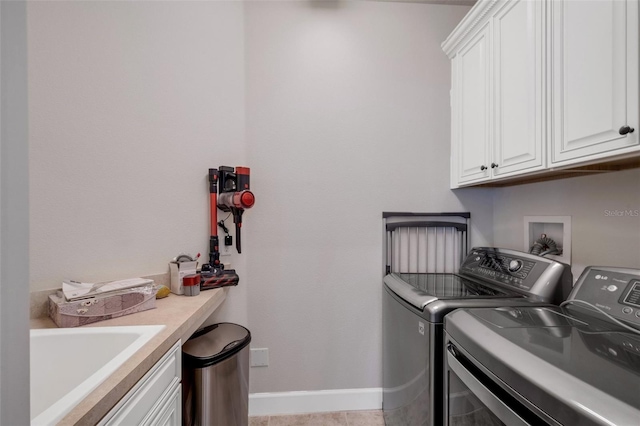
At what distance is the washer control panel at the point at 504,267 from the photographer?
125 centimetres

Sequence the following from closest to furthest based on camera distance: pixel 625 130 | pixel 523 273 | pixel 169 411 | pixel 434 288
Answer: pixel 625 130
pixel 169 411
pixel 523 273
pixel 434 288

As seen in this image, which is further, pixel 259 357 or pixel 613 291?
pixel 259 357

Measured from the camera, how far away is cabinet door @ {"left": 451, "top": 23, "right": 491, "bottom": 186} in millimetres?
1474

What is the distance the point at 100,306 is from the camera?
3.39 feet

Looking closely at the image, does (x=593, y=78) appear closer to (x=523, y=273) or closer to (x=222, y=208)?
(x=523, y=273)

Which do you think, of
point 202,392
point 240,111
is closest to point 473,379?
point 202,392

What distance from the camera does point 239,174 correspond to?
154 cm

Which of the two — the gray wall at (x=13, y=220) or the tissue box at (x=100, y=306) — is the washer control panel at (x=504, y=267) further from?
the tissue box at (x=100, y=306)

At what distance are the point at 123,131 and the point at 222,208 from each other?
24.1 inches

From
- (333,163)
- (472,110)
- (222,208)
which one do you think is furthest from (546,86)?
(222,208)

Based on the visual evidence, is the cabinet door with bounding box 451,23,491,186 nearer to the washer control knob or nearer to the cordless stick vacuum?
the washer control knob

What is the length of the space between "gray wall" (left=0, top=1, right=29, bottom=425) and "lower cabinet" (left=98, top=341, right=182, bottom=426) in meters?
0.45

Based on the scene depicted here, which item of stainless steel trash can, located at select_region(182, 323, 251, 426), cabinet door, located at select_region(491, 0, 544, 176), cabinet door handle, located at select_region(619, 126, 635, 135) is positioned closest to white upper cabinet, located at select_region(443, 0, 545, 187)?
cabinet door, located at select_region(491, 0, 544, 176)

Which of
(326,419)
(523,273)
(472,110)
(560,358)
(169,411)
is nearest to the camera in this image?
(560,358)
